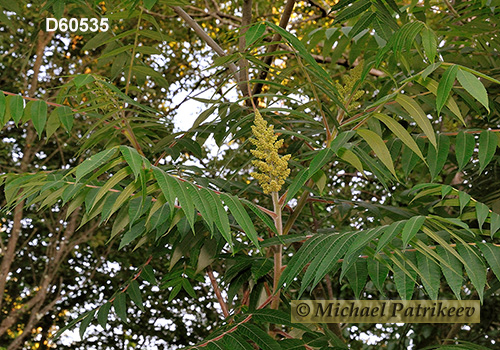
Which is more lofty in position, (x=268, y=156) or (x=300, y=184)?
(x=268, y=156)

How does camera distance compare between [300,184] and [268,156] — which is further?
[268,156]

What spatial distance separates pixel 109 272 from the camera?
4.90m

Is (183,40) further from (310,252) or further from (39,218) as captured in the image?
(310,252)

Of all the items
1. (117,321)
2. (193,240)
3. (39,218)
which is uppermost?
(39,218)

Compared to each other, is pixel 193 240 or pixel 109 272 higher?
pixel 109 272

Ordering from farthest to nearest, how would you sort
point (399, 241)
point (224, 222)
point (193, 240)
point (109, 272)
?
1. point (109, 272)
2. point (193, 240)
3. point (399, 241)
4. point (224, 222)

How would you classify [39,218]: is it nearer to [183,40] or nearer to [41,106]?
[183,40]

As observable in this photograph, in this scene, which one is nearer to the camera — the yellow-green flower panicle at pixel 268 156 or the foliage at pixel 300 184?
the foliage at pixel 300 184

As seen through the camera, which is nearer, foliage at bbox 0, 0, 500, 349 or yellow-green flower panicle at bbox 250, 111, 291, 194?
foliage at bbox 0, 0, 500, 349

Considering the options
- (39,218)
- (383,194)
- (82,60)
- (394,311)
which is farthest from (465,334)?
(82,60)

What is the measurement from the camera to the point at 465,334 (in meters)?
3.66

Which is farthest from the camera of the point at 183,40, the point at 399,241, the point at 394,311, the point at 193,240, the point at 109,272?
the point at 183,40

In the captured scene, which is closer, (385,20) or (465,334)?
(385,20)

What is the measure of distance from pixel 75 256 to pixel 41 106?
357cm
